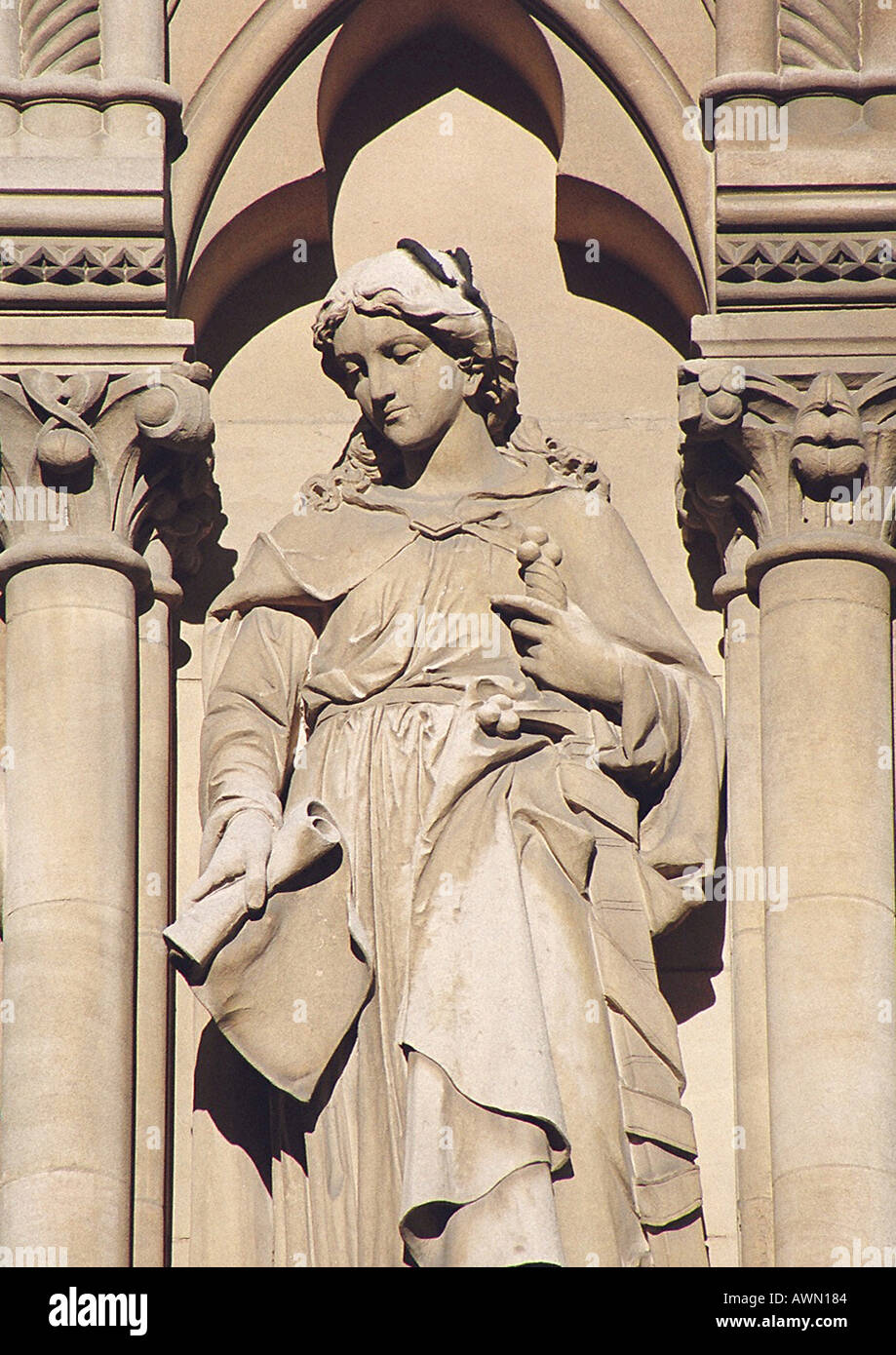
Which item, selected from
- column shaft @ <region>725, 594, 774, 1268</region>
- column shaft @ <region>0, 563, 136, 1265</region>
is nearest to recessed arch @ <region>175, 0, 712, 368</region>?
column shaft @ <region>725, 594, 774, 1268</region>

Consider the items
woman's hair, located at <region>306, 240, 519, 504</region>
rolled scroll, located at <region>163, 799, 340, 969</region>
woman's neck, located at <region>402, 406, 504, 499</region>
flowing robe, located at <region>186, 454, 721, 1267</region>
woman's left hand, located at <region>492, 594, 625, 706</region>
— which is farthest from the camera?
woman's neck, located at <region>402, 406, 504, 499</region>

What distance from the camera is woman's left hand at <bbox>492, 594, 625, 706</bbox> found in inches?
408

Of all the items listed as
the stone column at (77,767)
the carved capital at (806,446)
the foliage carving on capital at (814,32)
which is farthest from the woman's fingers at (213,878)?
the foliage carving on capital at (814,32)

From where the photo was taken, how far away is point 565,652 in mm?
10375

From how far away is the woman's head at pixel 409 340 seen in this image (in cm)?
1070

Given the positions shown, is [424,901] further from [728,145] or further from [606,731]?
[728,145]

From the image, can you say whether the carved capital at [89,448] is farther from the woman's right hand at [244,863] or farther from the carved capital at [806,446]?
the carved capital at [806,446]

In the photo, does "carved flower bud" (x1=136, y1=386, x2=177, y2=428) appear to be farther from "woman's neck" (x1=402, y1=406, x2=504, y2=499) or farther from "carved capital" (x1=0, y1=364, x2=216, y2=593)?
"woman's neck" (x1=402, y1=406, x2=504, y2=499)

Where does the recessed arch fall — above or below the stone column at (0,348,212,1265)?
above

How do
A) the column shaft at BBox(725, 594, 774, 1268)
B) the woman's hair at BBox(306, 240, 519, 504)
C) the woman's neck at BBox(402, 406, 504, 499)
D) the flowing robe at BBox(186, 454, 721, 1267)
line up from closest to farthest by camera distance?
the flowing robe at BBox(186, 454, 721, 1267), the column shaft at BBox(725, 594, 774, 1268), the woman's hair at BBox(306, 240, 519, 504), the woman's neck at BBox(402, 406, 504, 499)

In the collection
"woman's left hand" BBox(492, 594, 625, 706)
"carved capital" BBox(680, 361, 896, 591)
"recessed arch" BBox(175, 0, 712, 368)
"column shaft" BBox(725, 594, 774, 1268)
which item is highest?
"recessed arch" BBox(175, 0, 712, 368)

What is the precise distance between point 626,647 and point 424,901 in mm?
1111

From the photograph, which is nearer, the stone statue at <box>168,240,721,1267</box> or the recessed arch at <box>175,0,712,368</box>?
the stone statue at <box>168,240,721,1267</box>
